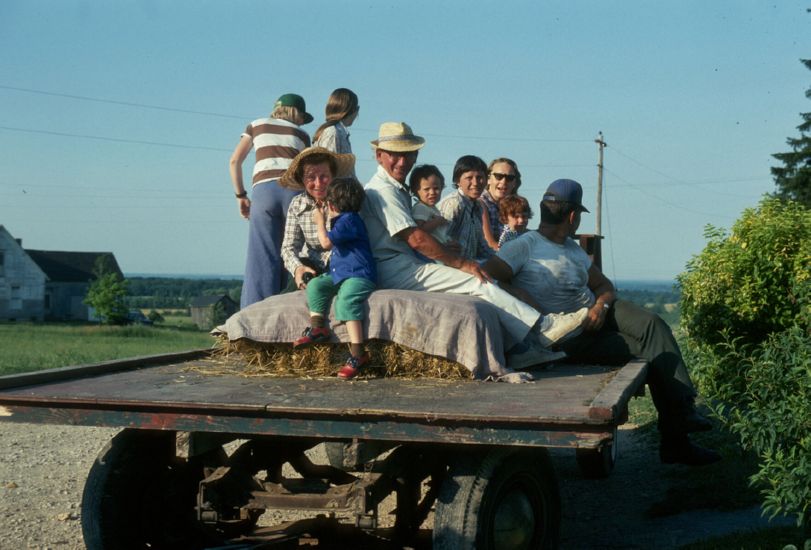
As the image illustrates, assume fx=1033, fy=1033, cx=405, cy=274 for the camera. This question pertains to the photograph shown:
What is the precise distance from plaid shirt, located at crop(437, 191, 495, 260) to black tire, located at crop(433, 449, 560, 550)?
2.61 m

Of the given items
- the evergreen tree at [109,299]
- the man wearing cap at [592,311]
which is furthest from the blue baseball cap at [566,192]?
the evergreen tree at [109,299]

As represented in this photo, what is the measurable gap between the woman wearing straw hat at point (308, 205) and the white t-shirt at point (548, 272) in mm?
1123

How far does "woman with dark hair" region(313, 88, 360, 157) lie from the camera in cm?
688

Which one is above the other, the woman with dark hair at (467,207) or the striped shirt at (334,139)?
the striped shirt at (334,139)

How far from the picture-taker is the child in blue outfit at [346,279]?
5.16 meters

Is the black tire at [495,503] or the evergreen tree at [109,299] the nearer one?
the black tire at [495,503]

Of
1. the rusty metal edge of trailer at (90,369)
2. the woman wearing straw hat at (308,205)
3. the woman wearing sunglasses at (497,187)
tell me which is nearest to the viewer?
the rusty metal edge of trailer at (90,369)

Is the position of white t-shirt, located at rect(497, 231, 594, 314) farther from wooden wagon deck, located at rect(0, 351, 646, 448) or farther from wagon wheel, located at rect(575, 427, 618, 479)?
wagon wheel, located at rect(575, 427, 618, 479)

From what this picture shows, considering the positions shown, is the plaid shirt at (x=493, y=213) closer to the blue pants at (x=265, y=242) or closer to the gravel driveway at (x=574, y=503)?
the blue pants at (x=265, y=242)

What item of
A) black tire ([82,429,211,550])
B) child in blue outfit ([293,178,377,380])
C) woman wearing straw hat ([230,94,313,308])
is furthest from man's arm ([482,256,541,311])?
black tire ([82,429,211,550])

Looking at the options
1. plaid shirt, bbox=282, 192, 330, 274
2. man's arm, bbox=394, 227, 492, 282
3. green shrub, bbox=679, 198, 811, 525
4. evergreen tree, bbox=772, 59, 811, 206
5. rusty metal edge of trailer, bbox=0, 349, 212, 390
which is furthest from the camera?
evergreen tree, bbox=772, 59, 811, 206

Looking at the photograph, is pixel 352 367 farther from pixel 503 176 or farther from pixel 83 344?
pixel 83 344

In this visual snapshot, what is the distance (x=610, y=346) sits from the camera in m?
6.21

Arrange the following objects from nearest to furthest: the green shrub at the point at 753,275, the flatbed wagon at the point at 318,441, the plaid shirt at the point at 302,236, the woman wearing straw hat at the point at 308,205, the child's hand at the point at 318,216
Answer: the flatbed wagon at the point at 318,441, the child's hand at the point at 318,216, the woman wearing straw hat at the point at 308,205, the plaid shirt at the point at 302,236, the green shrub at the point at 753,275
